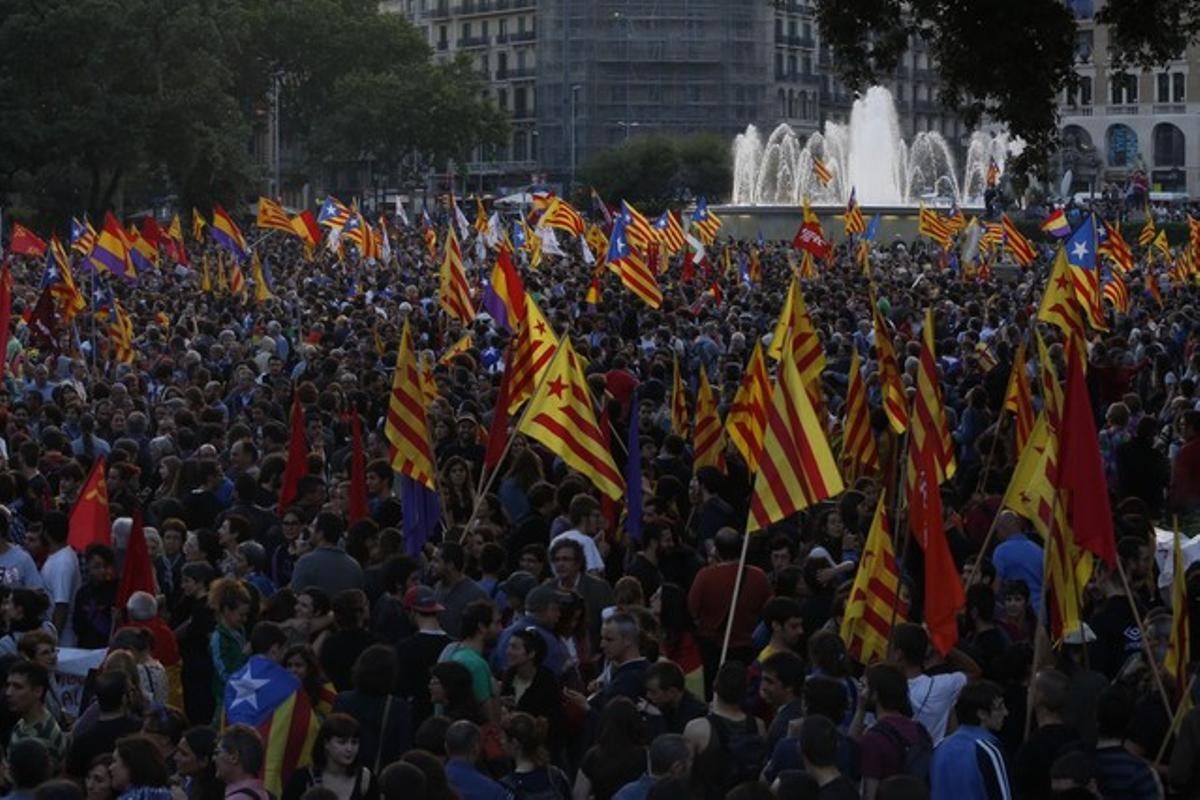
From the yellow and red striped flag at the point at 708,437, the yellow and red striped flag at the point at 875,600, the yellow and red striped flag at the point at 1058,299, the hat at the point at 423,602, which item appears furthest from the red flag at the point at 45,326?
the yellow and red striped flag at the point at 875,600

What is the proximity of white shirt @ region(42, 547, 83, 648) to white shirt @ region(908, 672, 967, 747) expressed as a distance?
439 cm

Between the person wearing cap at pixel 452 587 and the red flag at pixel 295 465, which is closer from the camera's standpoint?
the person wearing cap at pixel 452 587

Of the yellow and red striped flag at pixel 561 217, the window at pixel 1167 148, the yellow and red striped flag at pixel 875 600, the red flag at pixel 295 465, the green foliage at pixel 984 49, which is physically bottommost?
the yellow and red striped flag at pixel 875 600

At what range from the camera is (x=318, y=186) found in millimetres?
111062

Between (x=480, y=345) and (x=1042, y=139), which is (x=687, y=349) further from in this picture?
(x=1042, y=139)

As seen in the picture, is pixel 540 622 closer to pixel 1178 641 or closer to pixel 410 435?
pixel 1178 641

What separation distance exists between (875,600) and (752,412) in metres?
4.19

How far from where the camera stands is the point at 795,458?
1088cm

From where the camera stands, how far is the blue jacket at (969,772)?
796 cm

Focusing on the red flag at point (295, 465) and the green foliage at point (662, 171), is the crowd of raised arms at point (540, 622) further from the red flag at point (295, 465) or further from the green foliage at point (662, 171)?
the green foliage at point (662, 171)

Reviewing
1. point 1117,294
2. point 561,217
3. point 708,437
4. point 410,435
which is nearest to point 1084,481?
point 410,435

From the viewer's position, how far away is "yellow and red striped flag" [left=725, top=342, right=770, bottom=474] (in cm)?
1376

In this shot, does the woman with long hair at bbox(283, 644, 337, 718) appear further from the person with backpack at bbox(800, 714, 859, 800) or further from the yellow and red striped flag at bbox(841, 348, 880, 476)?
the yellow and red striped flag at bbox(841, 348, 880, 476)

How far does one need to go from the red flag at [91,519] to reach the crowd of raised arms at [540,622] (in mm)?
24
